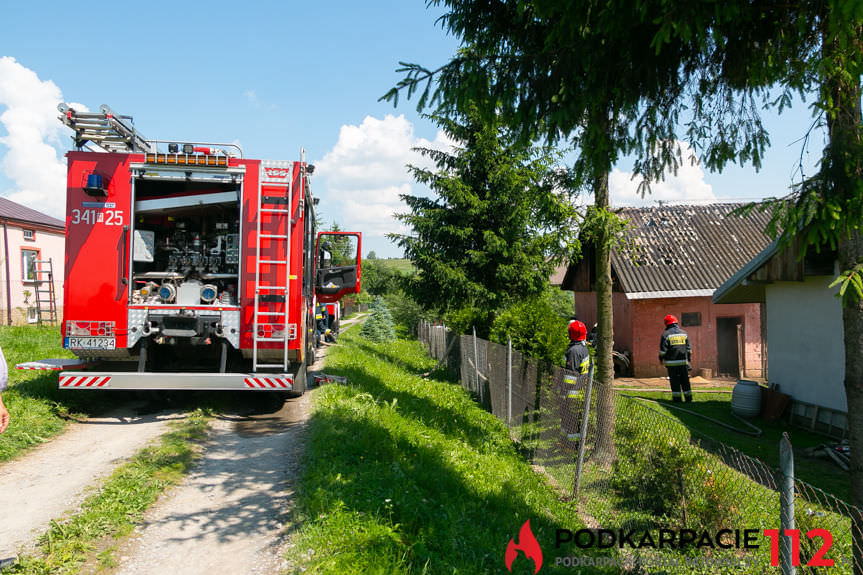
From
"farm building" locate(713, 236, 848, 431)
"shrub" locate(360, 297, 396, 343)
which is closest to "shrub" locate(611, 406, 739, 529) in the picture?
"farm building" locate(713, 236, 848, 431)

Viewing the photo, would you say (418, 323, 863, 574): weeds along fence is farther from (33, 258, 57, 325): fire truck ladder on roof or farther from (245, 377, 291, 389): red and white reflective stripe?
(33, 258, 57, 325): fire truck ladder on roof

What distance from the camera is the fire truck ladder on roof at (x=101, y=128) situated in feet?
25.2

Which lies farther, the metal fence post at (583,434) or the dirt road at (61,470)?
the metal fence post at (583,434)

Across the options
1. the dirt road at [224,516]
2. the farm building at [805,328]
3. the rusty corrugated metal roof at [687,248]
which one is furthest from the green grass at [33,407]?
the rusty corrugated metal roof at [687,248]

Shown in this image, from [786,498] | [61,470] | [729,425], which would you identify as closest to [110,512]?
[61,470]

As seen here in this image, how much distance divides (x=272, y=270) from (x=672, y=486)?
5703mm

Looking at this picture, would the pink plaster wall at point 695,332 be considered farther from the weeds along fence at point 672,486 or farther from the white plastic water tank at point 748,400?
Result: the weeds along fence at point 672,486

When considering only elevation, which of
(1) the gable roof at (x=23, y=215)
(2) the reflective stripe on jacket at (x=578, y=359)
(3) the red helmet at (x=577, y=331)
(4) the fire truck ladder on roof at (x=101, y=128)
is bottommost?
(2) the reflective stripe on jacket at (x=578, y=359)

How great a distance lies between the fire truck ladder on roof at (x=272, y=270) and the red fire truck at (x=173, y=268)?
0.01 metres

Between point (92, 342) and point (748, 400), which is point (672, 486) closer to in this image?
point (92, 342)

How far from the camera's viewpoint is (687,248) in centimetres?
1816

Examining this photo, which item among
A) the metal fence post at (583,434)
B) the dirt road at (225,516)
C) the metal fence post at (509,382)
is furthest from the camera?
the metal fence post at (509,382)

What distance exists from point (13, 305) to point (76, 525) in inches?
874

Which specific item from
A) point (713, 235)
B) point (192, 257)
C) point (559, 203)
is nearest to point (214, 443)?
point (192, 257)
